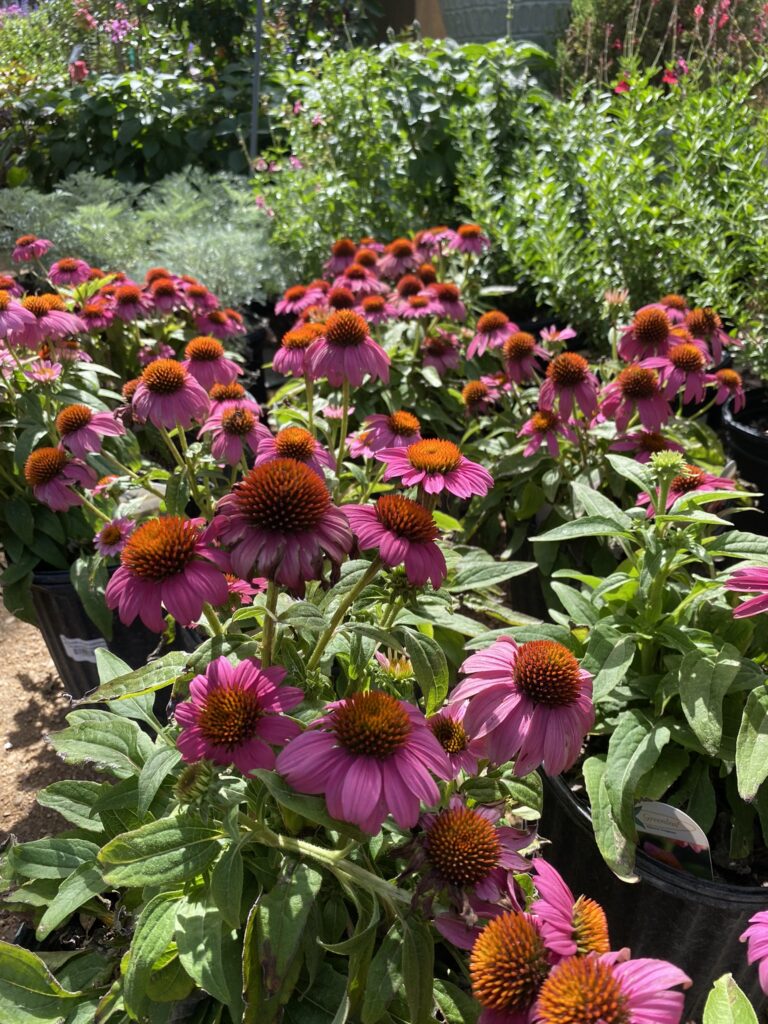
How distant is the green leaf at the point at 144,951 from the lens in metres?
0.82

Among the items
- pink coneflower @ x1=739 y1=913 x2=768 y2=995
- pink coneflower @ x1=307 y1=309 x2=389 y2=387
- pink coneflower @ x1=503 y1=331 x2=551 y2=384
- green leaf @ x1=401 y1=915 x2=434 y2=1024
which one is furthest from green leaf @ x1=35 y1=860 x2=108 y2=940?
pink coneflower @ x1=503 y1=331 x2=551 y2=384

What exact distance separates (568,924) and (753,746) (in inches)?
19.7

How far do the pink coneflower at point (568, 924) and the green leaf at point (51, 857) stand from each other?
611 mm

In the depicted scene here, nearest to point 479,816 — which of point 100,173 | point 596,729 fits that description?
point 596,729

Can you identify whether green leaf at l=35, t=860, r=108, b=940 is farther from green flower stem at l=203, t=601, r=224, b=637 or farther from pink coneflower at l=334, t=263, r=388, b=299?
pink coneflower at l=334, t=263, r=388, b=299

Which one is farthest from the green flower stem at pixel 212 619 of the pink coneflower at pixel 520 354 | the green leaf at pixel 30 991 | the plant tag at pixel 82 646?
the pink coneflower at pixel 520 354

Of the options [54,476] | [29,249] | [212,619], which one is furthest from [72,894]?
[29,249]

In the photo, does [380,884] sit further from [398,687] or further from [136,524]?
[136,524]

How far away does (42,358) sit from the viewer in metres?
2.10

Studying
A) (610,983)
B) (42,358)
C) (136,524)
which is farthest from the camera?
(42,358)

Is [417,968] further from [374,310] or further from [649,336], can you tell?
[374,310]

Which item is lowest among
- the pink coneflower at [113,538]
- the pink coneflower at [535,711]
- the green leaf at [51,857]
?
the green leaf at [51,857]

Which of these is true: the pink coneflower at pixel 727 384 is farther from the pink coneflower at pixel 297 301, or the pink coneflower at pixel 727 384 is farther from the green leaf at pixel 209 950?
the green leaf at pixel 209 950

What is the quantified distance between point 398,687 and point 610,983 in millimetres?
536
